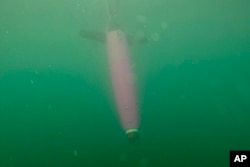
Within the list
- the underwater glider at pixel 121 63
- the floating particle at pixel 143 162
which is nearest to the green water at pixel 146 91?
the floating particle at pixel 143 162

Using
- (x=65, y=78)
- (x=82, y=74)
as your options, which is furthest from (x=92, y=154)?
(x=65, y=78)

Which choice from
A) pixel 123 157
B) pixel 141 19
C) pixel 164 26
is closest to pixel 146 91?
pixel 164 26

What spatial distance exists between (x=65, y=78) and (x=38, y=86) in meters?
2.76

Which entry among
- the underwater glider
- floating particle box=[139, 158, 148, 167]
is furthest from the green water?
the underwater glider

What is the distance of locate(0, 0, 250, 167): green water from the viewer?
13891 mm

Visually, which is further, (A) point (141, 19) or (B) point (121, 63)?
(A) point (141, 19)

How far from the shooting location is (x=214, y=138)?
43.9 ft

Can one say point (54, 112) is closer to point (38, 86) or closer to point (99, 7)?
point (38, 86)

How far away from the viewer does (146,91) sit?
1772 centimetres

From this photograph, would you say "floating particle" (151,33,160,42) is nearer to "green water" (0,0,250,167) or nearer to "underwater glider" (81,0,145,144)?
"green water" (0,0,250,167)

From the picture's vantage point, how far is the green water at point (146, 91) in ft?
45.6

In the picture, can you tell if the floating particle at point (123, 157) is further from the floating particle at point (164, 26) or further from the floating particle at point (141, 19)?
the floating particle at point (164, 26)

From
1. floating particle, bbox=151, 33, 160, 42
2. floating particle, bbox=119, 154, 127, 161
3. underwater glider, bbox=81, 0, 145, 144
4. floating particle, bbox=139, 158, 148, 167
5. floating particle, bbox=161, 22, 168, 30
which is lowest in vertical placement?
floating particle, bbox=139, 158, 148, 167

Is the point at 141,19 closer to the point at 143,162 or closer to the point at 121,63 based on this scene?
the point at 121,63
